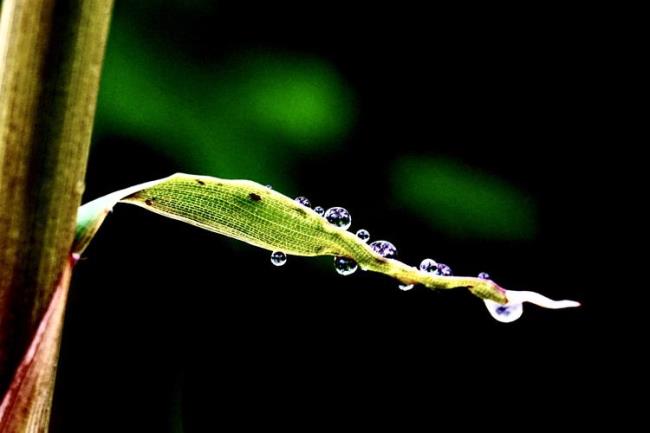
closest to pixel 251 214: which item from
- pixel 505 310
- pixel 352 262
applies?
pixel 352 262

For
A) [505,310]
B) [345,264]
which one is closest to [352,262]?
[345,264]

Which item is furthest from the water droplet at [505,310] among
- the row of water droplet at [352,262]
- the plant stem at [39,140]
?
the plant stem at [39,140]

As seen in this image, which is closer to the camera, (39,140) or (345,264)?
(39,140)

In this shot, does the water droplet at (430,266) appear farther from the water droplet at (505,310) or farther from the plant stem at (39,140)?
the plant stem at (39,140)

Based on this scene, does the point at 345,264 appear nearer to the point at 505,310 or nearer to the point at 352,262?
the point at 352,262

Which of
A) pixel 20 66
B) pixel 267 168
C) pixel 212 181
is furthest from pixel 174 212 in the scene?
pixel 267 168
